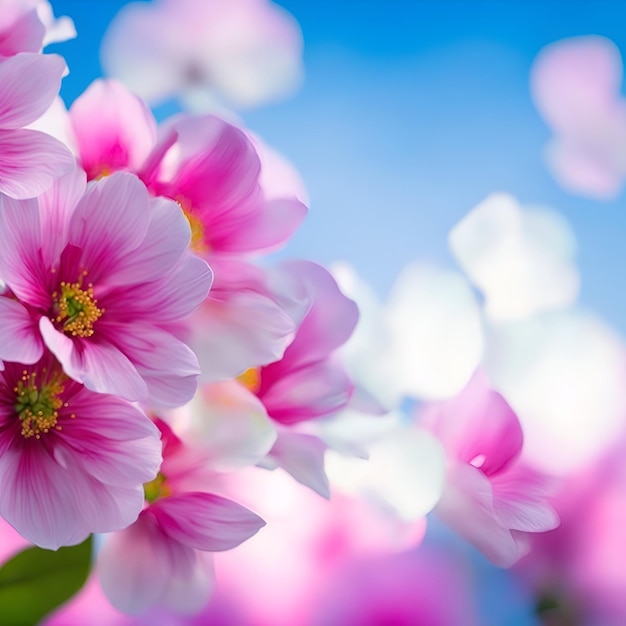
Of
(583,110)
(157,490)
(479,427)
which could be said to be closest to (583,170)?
(583,110)

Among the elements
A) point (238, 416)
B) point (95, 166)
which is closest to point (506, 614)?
point (238, 416)

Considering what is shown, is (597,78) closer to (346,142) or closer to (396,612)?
(346,142)

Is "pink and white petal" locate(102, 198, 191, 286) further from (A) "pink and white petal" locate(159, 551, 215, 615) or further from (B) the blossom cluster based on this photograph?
(A) "pink and white petal" locate(159, 551, 215, 615)

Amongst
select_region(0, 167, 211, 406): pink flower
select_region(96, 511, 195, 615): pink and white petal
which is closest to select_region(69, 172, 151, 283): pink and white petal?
select_region(0, 167, 211, 406): pink flower

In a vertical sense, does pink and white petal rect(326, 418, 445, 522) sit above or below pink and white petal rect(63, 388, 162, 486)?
below

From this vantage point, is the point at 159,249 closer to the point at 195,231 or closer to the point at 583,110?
the point at 195,231
